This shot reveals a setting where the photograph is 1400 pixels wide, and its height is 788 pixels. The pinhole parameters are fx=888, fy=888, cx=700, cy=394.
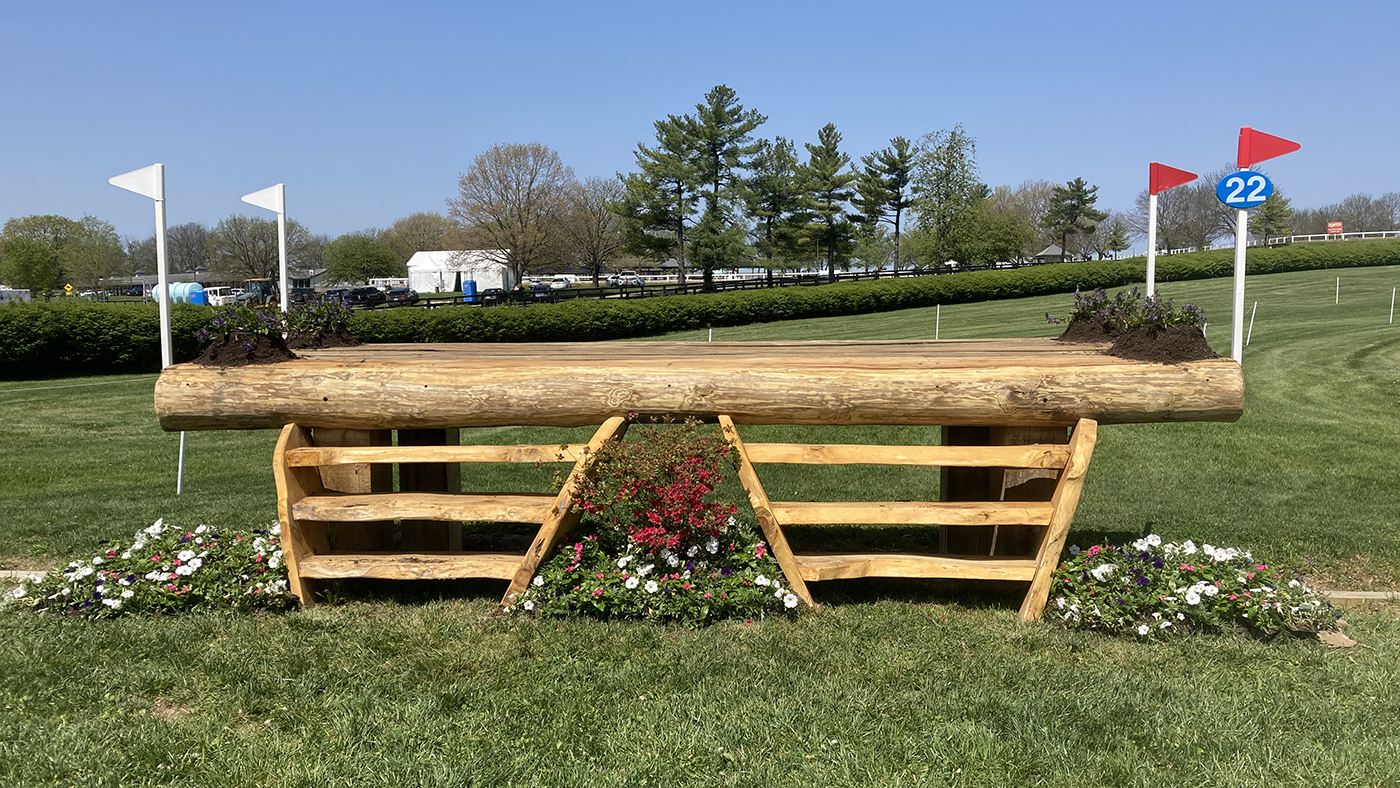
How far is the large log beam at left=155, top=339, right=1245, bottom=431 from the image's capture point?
14.8 ft

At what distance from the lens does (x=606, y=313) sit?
24.6 m

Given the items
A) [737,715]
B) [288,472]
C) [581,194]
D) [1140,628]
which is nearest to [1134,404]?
[1140,628]

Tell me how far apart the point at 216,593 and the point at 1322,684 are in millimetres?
5367

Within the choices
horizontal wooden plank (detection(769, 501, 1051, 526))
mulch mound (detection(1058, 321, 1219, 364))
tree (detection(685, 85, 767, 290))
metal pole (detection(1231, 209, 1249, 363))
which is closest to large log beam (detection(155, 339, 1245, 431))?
mulch mound (detection(1058, 321, 1219, 364))

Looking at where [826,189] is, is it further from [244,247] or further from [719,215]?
[244,247]

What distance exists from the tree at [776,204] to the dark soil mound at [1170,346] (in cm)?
3946

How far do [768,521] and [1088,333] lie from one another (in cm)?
268

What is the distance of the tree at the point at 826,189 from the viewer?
45.8m

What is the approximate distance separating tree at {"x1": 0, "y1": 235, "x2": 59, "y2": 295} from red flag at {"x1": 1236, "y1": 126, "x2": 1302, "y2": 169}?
6243cm

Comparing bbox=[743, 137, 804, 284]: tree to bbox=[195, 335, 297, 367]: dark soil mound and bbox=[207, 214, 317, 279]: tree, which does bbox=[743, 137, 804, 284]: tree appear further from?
bbox=[195, 335, 297, 367]: dark soil mound

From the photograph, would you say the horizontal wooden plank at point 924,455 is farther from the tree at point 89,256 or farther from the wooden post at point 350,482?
the tree at point 89,256

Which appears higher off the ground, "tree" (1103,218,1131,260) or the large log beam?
"tree" (1103,218,1131,260)

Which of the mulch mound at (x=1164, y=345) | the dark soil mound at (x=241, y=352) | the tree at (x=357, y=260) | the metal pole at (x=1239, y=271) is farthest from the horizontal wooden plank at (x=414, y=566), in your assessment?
the tree at (x=357, y=260)

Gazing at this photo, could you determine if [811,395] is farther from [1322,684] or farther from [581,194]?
[581,194]
